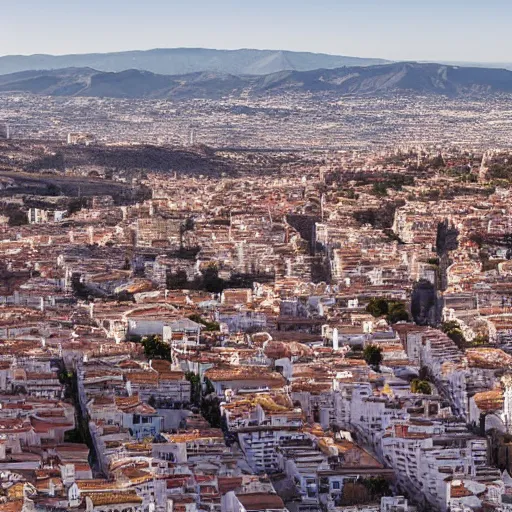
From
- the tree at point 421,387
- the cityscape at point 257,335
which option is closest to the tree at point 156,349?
the cityscape at point 257,335

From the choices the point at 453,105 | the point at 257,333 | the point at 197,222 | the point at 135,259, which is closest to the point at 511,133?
the point at 453,105

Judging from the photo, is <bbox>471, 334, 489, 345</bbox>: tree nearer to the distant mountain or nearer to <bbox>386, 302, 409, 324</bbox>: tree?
<bbox>386, 302, 409, 324</bbox>: tree

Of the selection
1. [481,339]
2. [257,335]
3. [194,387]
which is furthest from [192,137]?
[194,387]

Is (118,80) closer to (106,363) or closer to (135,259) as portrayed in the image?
(135,259)

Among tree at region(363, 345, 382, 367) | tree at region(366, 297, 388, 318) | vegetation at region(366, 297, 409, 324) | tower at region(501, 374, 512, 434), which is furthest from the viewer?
tree at region(366, 297, 388, 318)

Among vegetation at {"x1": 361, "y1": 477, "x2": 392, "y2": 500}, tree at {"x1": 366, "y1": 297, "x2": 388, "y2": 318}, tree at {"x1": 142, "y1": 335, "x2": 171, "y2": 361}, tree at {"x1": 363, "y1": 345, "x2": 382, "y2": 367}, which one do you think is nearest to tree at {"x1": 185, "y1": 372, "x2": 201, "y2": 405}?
tree at {"x1": 142, "y1": 335, "x2": 171, "y2": 361}
